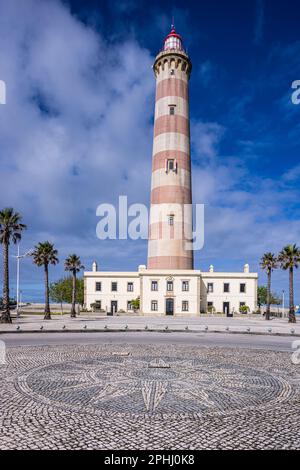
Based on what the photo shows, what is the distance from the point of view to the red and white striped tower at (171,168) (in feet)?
169

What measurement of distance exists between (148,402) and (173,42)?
58244 mm

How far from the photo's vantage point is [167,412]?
8828 millimetres

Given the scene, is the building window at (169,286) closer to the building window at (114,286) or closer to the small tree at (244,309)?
the building window at (114,286)

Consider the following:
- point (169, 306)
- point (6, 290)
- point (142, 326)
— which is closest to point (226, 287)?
point (169, 306)

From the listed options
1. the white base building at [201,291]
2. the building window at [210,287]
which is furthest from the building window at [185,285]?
the building window at [210,287]

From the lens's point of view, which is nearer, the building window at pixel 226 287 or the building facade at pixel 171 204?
the building facade at pixel 171 204

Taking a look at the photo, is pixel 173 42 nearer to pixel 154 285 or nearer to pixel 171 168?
pixel 171 168

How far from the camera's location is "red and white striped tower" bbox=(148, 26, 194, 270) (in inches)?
2032

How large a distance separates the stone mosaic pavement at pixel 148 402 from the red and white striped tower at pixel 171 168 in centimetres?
3542

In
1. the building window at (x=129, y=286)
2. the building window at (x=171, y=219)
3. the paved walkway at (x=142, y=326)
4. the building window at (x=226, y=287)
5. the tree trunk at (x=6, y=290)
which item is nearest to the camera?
the paved walkway at (x=142, y=326)

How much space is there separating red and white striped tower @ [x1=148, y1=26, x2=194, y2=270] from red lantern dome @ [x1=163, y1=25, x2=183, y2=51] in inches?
7.4

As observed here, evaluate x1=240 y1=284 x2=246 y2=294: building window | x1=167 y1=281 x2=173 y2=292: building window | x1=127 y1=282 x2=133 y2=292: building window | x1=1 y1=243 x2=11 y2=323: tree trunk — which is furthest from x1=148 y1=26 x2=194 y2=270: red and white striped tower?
x1=1 y1=243 x2=11 y2=323: tree trunk

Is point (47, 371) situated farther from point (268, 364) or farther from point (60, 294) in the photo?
point (60, 294)

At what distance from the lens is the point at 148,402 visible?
31.4 ft
